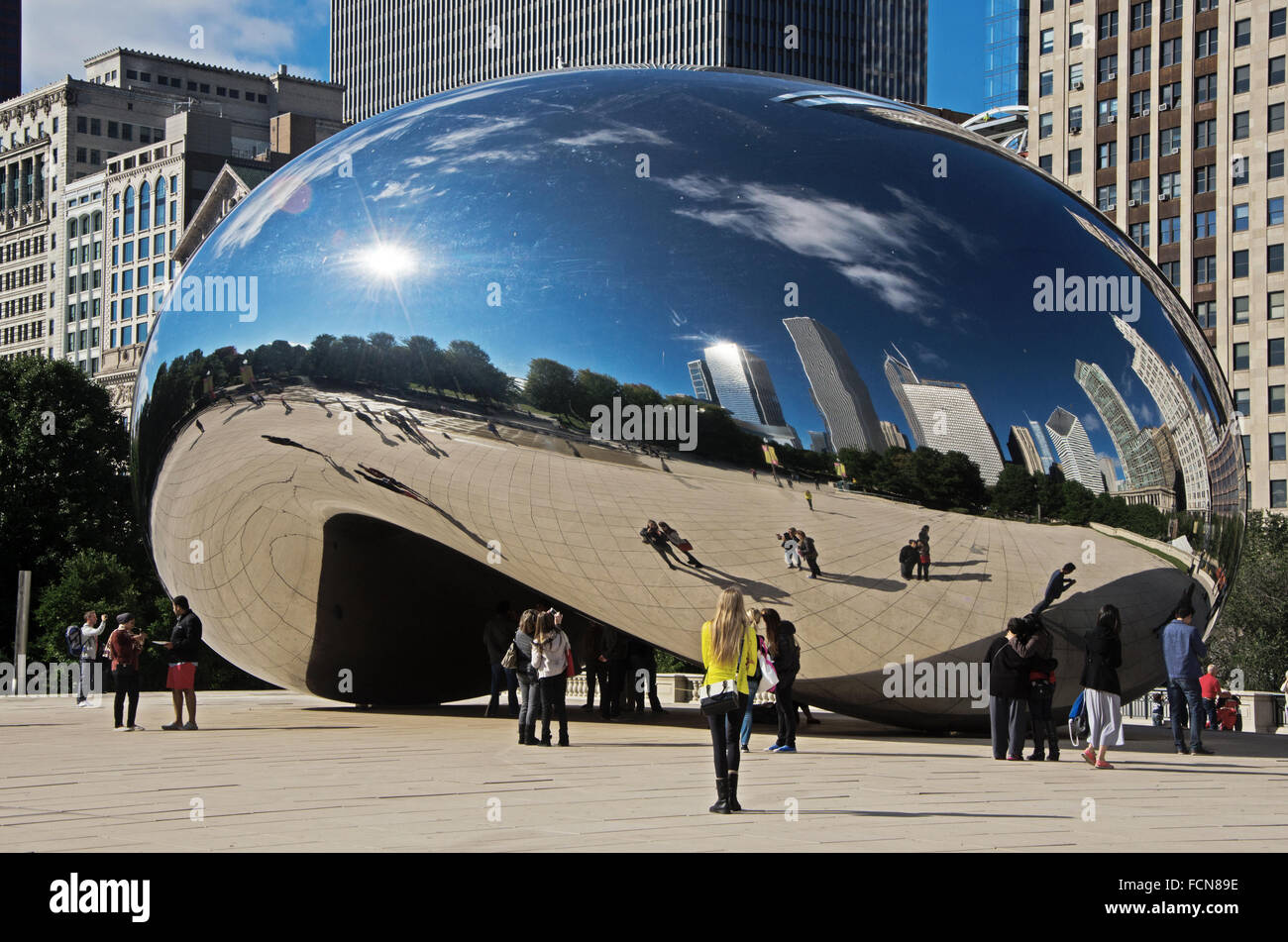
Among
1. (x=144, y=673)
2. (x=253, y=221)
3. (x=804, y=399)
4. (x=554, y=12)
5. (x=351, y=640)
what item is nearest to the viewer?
(x=804, y=399)

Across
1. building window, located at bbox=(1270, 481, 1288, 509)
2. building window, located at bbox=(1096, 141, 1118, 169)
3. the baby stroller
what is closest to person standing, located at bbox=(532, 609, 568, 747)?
the baby stroller

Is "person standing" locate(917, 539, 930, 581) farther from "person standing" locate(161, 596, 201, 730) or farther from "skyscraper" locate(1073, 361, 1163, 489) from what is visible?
"person standing" locate(161, 596, 201, 730)

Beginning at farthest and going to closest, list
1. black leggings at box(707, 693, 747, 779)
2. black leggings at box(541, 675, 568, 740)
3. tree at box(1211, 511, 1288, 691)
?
1. tree at box(1211, 511, 1288, 691)
2. black leggings at box(541, 675, 568, 740)
3. black leggings at box(707, 693, 747, 779)

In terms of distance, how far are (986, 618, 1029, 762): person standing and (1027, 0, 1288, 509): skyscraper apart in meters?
76.6

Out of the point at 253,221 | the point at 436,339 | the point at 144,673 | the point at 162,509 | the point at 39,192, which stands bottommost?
the point at 144,673

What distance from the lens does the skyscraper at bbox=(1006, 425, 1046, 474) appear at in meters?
13.8

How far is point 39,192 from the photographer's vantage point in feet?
488

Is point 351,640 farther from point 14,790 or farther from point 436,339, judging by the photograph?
point 14,790

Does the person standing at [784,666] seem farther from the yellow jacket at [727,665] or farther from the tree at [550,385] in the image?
the yellow jacket at [727,665]

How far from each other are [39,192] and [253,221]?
474 feet

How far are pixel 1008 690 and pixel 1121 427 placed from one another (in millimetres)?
2575

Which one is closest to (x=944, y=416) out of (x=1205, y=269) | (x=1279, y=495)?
(x=1279, y=495)

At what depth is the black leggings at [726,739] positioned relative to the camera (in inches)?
412

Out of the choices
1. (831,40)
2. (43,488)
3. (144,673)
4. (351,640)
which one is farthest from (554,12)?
(351,640)
